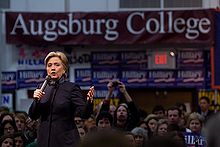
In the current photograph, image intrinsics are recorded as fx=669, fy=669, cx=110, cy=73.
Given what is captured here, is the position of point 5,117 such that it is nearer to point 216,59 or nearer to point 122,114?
point 122,114

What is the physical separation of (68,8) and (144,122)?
7.97 metres

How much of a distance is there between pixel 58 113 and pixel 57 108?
5 centimetres

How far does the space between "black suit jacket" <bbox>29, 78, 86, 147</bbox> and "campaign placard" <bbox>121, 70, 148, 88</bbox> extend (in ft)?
37.5

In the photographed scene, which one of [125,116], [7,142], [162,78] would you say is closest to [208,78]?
[162,78]

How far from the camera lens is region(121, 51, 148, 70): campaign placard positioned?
57.5 ft

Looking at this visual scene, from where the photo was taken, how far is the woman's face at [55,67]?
6.04 metres

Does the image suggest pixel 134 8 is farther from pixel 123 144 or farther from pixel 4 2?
pixel 123 144

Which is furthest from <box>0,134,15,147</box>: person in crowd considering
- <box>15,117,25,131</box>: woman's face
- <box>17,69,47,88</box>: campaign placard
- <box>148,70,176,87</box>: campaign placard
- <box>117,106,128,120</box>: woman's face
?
<box>148,70,176,87</box>: campaign placard

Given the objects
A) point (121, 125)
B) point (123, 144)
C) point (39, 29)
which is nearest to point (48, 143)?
point (123, 144)

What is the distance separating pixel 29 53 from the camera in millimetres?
17531

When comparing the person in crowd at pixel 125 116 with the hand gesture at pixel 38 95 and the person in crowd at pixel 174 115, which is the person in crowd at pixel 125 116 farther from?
the hand gesture at pixel 38 95

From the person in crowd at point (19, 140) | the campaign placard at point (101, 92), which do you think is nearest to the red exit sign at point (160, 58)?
the campaign placard at point (101, 92)

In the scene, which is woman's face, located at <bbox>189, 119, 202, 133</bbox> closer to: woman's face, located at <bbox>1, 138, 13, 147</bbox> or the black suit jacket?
woman's face, located at <bbox>1, 138, 13, 147</bbox>

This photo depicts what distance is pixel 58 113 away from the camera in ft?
19.8
